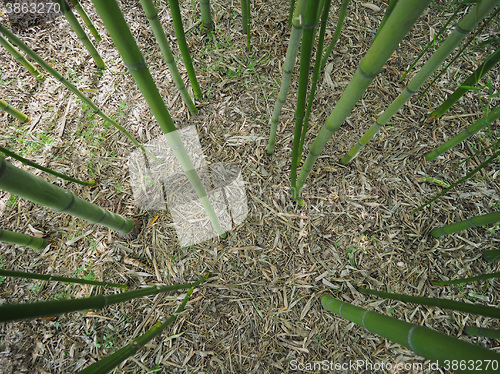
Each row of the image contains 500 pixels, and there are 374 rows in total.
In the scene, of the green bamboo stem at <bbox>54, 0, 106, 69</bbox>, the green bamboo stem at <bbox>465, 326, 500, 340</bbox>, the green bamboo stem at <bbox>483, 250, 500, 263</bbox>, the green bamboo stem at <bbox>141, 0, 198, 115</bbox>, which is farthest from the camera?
the green bamboo stem at <bbox>54, 0, 106, 69</bbox>

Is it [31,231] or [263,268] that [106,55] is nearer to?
[31,231]

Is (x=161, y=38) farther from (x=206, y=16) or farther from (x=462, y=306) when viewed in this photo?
(x=462, y=306)

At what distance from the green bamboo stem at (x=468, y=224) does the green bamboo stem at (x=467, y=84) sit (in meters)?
0.46

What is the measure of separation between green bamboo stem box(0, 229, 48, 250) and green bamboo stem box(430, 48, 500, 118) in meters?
1.74

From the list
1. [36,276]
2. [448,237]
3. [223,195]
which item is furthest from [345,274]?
[36,276]

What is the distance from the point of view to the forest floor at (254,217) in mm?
1044

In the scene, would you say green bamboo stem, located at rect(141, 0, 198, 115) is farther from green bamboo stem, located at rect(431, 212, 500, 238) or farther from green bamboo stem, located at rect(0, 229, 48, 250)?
green bamboo stem, located at rect(431, 212, 500, 238)

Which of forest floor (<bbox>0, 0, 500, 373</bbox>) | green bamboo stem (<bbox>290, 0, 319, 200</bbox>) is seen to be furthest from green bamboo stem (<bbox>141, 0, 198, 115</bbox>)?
green bamboo stem (<bbox>290, 0, 319, 200</bbox>)

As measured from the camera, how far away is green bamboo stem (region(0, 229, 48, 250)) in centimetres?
97

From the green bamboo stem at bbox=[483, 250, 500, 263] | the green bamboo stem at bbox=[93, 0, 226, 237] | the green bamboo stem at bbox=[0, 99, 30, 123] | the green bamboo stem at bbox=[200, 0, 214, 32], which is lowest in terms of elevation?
the green bamboo stem at bbox=[483, 250, 500, 263]

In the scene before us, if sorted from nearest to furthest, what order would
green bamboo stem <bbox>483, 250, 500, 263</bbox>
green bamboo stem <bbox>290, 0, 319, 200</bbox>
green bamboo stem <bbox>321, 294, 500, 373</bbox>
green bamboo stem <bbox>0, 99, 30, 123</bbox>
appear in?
1. green bamboo stem <bbox>321, 294, 500, 373</bbox>
2. green bamboo stem <bbox>290, 0, 319, 200</bbox>
3. green bamboo stem <bbox>483, 250, 500, 263</bbox>
4. green bamboo stem <bbox>0, 99, 30, 123</bbox>

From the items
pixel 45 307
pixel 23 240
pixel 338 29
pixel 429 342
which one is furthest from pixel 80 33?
pixel 429 342

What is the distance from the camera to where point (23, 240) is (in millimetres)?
1073

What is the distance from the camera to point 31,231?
124 cm
